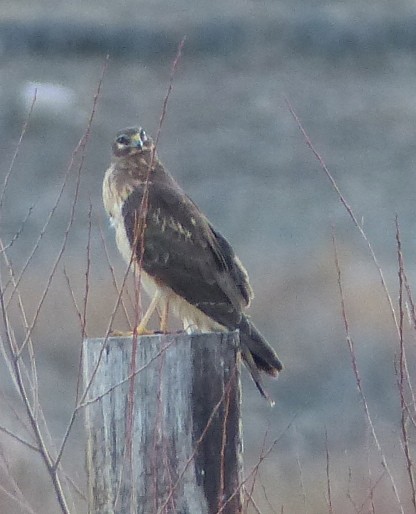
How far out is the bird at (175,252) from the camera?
17.5 feet

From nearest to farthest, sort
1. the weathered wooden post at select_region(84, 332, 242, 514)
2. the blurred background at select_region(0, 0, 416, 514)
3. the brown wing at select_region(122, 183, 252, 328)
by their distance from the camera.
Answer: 1. the weathered wooden post at select_region(84, 332, 242, 514)
2. the brown wing at select_region(122, 183, 252, 328)
3. the blurred background at select_region(0, 0, 416, 514)

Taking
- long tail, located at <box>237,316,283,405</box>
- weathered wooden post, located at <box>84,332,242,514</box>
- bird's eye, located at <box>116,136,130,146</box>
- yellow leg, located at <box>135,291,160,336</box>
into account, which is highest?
weathered wooden post, located at <box>84,332,242,514</box>

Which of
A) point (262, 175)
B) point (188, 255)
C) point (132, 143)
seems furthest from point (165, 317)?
point (262, 175)

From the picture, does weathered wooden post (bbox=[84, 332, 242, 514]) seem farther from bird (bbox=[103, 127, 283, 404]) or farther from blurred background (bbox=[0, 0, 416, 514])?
blurred background (bbox=[0, 0, 416, 514])

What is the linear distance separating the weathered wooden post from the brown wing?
1.39 m

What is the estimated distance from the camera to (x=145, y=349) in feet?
12.6

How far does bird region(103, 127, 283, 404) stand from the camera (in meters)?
5.32

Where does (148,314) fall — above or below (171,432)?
below

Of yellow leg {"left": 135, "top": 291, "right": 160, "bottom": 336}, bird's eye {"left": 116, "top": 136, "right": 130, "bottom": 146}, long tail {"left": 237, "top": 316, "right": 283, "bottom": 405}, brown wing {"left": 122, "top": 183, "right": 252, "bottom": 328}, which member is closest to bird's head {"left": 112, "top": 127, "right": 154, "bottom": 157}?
bird's eye {"left": 116, "top": 136, "right": 130, "bottom": 146}

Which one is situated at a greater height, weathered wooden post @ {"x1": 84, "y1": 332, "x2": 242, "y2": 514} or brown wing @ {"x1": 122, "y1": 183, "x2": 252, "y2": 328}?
weathered wooden post @ {"x1": 84, "y1": 332, "x2": 242, "y2": 514}

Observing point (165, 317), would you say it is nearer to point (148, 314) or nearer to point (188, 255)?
point (148, 314)

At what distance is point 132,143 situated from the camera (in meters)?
6.32

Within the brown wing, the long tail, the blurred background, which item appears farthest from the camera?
the blurred background

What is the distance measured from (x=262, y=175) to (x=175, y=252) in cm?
1284
